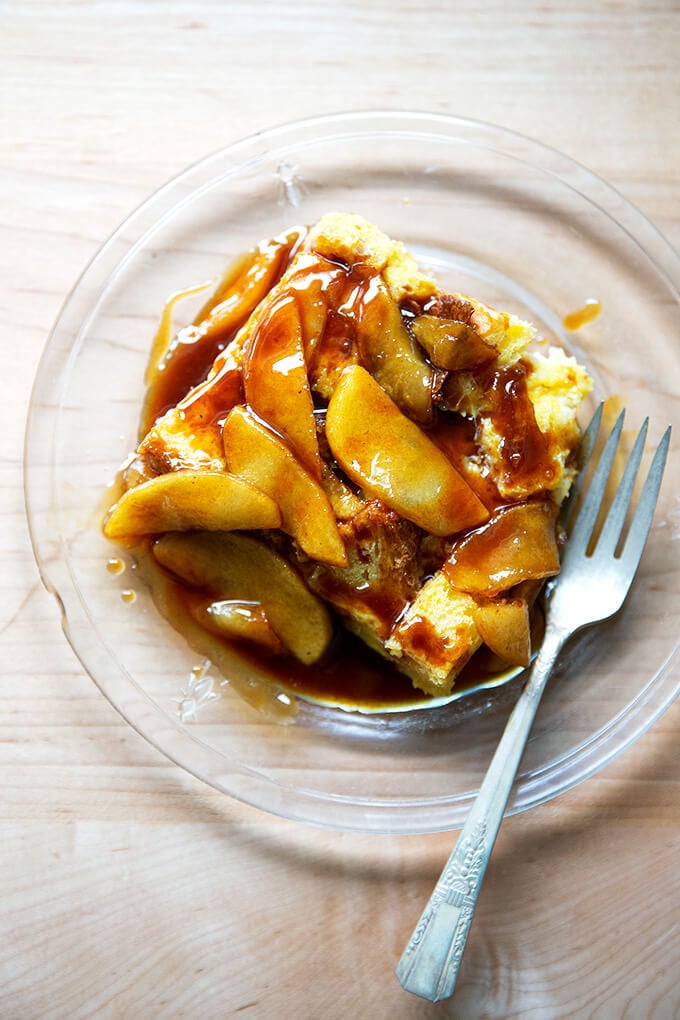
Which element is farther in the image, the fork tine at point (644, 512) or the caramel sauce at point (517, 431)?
the fork tine at point (644, 512)

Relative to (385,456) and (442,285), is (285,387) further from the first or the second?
(442,285)

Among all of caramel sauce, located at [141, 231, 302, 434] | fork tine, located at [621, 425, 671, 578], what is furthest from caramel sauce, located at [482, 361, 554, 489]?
caramel sauce, located at [141, 231, 302, 434]

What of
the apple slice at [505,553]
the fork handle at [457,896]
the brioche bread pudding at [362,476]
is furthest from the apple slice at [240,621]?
the fork handle at [457,896]

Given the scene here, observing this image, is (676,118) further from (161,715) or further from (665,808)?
(161,715)

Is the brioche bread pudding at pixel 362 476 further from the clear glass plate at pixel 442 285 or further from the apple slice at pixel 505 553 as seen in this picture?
the clear glass plate at pixel 442 285

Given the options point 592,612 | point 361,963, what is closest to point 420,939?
point 361,963

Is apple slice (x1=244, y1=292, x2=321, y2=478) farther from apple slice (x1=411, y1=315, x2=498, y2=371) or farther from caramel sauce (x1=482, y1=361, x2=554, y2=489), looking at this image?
caramel sauce (x1=482, y1=361, x2=554, y2=489)
